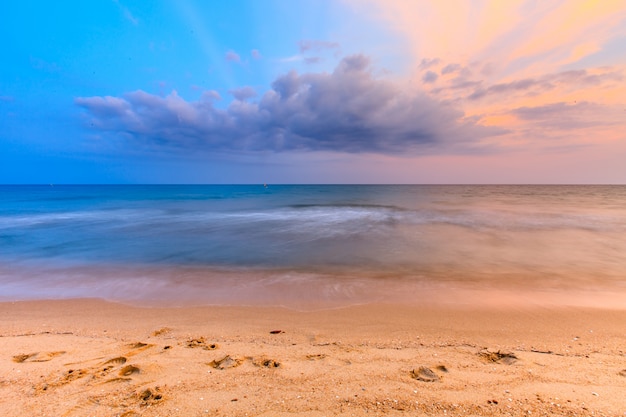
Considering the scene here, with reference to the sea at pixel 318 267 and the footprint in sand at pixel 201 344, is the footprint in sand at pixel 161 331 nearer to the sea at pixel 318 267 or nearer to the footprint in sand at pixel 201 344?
the footprint in sand at pixel 201 344

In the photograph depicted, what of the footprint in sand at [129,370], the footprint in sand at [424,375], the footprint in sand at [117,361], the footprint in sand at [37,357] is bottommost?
the footprint in sand at [37,357]

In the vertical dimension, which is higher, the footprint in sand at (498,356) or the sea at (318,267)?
the footprint in sand at (498,356)

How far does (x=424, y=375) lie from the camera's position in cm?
389

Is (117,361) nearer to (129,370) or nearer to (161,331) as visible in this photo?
(129,370)

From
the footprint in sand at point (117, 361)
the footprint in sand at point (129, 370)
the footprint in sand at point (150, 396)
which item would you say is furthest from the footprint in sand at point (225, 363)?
the footprint in sand at point (117, 361)

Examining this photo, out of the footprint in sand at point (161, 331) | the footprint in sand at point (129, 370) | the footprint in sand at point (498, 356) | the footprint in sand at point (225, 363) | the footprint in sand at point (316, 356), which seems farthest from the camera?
the footprint in sand at point (161, 331)

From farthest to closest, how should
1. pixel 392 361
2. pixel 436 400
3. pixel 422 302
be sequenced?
pixel 422 302, pixel 392 361, pixel 436 400

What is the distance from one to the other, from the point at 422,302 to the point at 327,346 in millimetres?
3479

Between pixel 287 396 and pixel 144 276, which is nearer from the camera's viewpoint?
pixel 287 396

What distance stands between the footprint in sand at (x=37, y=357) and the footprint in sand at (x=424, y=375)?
532 cm

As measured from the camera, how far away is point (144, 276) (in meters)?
10.0

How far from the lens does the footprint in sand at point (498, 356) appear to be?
4246mm

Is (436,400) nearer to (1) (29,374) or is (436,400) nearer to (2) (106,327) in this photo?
(1) (29,374)

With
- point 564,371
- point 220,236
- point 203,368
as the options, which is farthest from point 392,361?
point 220,236
